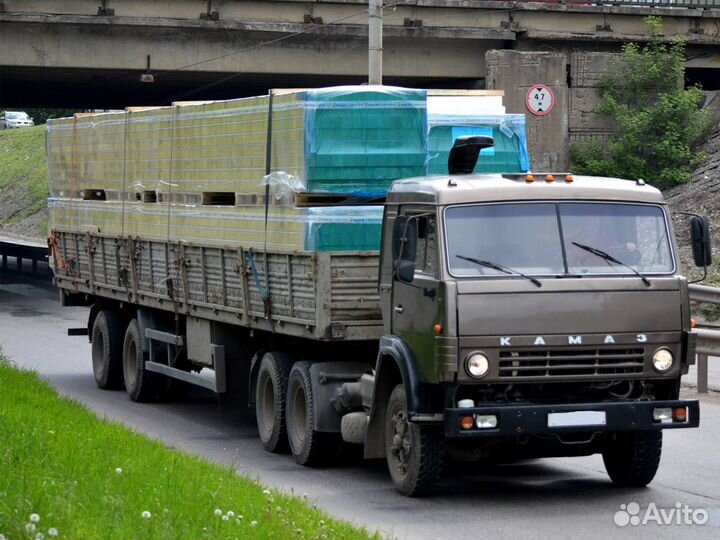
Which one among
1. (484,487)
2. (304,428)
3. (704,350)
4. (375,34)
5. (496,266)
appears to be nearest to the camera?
(496,266)

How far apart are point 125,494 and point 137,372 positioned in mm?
8002

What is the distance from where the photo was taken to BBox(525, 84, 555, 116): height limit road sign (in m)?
30.8

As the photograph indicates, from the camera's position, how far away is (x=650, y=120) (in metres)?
31.2

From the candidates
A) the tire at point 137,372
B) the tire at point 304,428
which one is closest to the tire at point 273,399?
the tire at point 304,428

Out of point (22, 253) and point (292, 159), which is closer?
point (292, 159)

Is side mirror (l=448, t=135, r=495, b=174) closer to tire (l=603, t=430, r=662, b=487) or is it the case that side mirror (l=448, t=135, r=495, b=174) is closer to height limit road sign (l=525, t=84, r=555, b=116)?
tire (l=603, t=430, r=662, b=487)

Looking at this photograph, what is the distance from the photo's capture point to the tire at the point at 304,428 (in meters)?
11.6

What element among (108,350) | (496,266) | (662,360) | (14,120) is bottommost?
(108,350)

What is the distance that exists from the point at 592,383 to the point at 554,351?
1.45 ft

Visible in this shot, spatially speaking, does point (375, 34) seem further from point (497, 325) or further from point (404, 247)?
point (497, 325)

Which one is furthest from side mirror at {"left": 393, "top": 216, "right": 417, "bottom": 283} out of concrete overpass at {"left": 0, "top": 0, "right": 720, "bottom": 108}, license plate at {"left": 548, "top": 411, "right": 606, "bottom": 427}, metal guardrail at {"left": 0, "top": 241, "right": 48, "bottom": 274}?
metal guardrail at {"left": 0, "top": 241, "right": 48, "bottom": 274}

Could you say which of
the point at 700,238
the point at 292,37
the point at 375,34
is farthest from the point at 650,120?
the point at 700,238

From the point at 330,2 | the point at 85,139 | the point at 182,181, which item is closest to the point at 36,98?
the point at 330,2

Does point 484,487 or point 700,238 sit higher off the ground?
point 700,238
